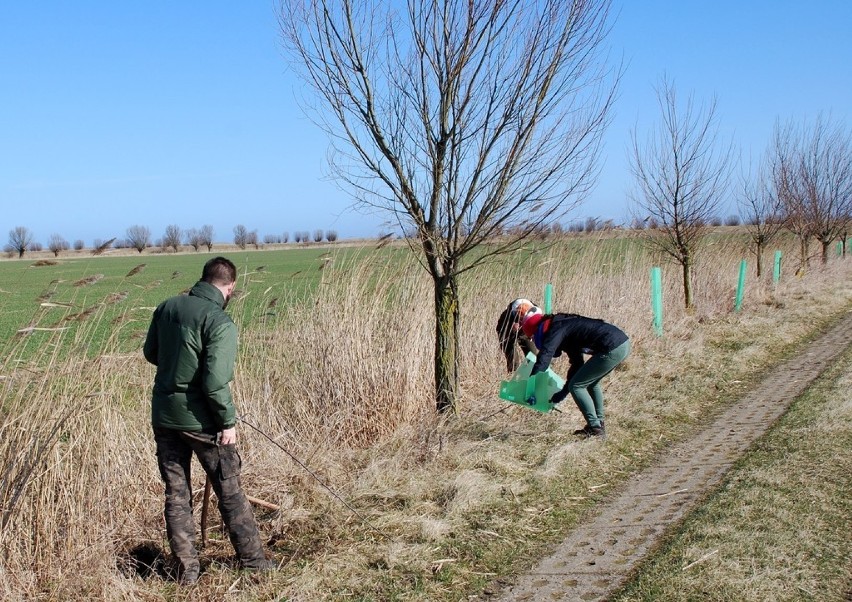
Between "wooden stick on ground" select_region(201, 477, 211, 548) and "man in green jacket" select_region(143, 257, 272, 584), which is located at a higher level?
"man in green jacket" select_region(143, 257, 272, 584)

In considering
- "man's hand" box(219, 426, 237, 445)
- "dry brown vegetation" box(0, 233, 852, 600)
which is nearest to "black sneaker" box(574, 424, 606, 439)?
"dry brown vegetation" box(0, 233, 852, 600)

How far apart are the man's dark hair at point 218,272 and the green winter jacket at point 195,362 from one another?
5cm

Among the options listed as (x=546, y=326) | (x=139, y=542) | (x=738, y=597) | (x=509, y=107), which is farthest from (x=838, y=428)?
(x=139, y=542)

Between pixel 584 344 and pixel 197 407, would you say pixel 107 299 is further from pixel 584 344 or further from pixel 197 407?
pixel 584 344

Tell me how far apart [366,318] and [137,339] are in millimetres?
2112

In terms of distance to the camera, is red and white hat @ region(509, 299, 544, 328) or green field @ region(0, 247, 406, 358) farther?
red and white hat @ region(509, 299, 544, 328)

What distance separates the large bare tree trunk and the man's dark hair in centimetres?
253

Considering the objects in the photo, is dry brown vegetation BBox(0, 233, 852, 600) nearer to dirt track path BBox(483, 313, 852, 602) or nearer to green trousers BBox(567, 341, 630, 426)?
dirt track path BBox(483, 313, 852, 602)

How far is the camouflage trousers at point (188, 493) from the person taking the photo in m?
4.16

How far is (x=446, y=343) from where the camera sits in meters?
6.66

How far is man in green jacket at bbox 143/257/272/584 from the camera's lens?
3.96 metres

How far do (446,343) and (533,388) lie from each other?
0.88 metres

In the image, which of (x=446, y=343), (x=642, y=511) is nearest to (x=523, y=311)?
(x=446, y=343)

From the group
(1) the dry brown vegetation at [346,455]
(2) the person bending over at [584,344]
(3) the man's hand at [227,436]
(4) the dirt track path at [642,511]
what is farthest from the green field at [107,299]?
(4) the dirt track path at [642,511]
